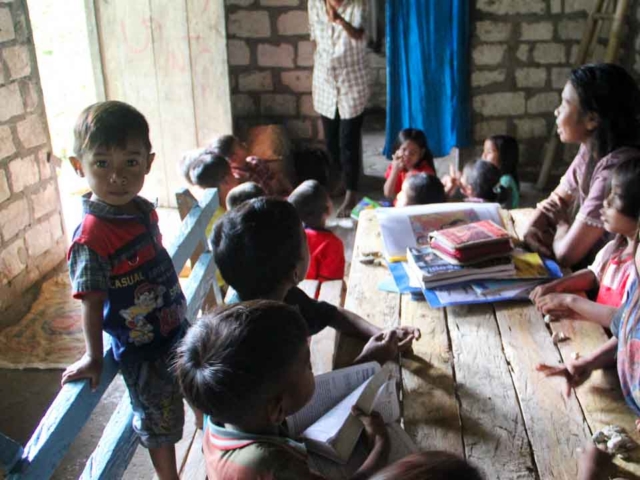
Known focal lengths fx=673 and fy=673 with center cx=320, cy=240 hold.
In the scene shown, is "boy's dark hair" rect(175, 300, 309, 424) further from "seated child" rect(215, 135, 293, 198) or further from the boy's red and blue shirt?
"seated child" rect(215, 135, 293, 198)

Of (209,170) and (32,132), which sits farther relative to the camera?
(32,132)

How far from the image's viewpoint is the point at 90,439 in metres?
3.09

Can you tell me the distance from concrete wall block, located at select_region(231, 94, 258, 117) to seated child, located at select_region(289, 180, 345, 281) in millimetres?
3029

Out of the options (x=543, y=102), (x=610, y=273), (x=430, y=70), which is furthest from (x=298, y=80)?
(x=610, y=273)

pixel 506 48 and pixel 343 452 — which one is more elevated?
pixel 506 48

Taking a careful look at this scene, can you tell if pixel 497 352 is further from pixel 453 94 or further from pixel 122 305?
pixel 453 94

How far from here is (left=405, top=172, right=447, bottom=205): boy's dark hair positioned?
11.2 feet

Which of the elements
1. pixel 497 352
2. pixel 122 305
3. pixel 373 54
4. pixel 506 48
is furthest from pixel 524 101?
pixel 122 305

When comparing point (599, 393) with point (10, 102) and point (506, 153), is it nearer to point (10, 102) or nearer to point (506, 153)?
point (506, 153)

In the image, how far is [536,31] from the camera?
5.34 meters

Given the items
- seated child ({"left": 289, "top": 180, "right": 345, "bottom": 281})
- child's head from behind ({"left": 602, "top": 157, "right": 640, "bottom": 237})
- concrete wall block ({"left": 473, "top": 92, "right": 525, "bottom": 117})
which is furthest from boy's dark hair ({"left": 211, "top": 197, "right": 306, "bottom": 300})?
concrete wall block ({"left": 473, "top": 92, "right": 525, "bottom": 117})

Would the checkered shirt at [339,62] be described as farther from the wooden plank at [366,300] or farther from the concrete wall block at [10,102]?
the wooden plank at [366,300]

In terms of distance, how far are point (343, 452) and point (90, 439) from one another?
2.04 meters

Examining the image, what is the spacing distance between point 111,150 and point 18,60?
110 inches
